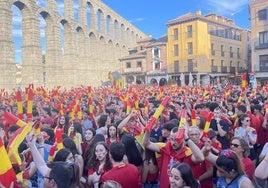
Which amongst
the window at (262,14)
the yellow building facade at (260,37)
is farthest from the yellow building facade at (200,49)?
the window at (262,14)

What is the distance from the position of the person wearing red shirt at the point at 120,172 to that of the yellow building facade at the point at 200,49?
39810 mm

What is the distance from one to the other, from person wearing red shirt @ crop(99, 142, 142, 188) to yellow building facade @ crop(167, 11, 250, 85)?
39.8 m

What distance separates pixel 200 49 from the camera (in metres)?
44.3

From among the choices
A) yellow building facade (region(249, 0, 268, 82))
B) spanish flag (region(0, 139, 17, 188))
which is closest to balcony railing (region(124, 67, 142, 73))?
yellow building facade (region(249, 0, 268, 82))

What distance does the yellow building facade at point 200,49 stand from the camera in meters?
44.0

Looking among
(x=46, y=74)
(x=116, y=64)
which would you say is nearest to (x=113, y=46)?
(x=116, y=64)

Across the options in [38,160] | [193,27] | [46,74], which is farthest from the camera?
[193,27]

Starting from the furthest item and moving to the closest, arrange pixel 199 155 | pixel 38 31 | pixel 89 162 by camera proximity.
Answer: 1. pixel 38 31
2. pixel 89 162
3. pixel 199 155

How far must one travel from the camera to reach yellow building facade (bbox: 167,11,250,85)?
44.0m

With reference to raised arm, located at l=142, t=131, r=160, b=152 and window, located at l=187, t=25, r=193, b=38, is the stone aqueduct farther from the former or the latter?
raised arm, located at l=142, t=131, r=160, b=152

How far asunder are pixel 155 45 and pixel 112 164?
147 ft

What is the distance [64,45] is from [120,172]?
128 feet

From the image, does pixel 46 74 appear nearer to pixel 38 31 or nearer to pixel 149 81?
pixel 38 31

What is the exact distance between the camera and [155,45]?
47.8 metres
